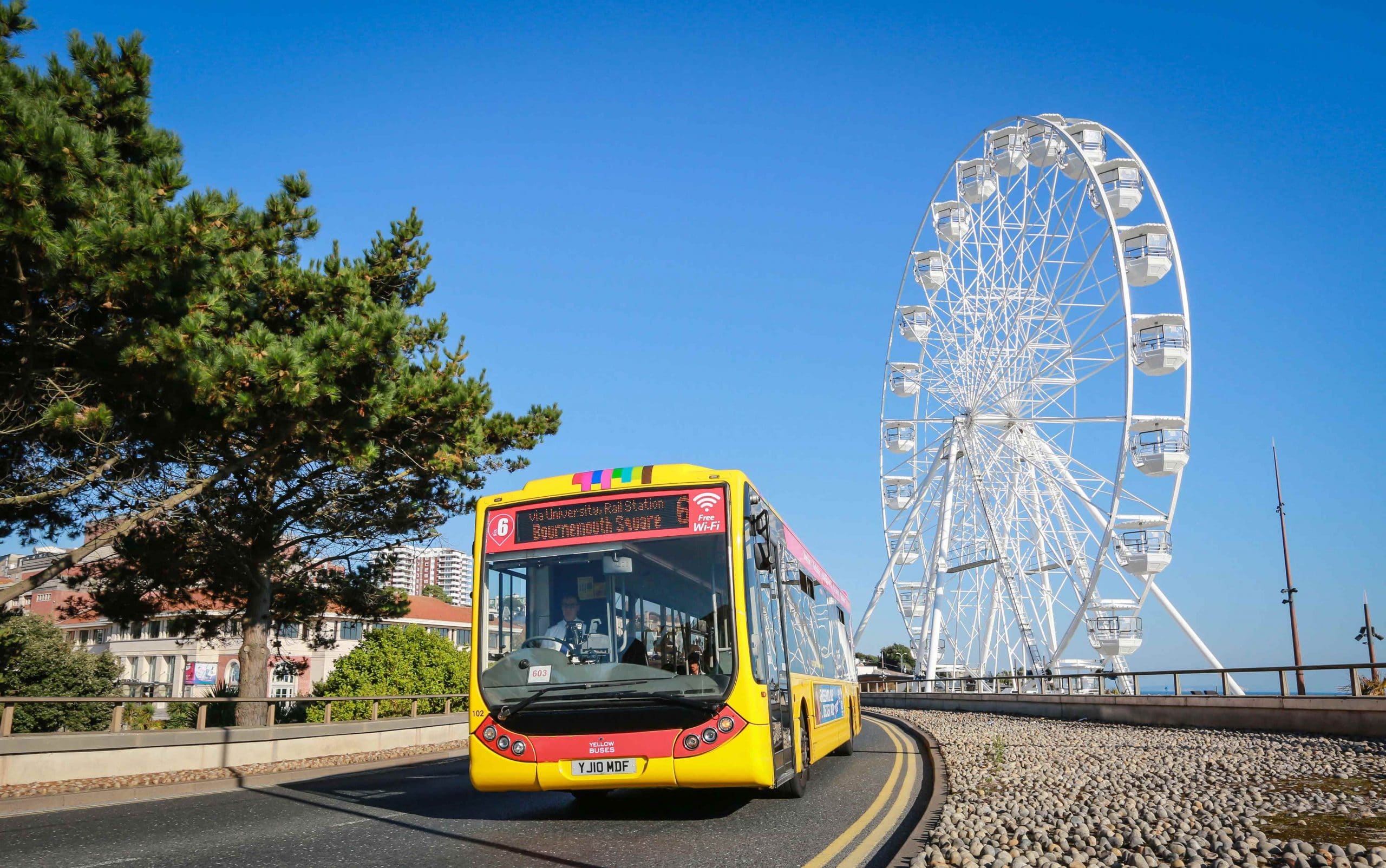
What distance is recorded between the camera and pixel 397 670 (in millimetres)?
29078

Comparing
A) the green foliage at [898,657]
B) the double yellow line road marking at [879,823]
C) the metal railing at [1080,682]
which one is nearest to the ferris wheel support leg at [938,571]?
the metal railing at [1080,682]

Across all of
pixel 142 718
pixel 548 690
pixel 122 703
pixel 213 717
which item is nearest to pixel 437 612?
pixel 213 717

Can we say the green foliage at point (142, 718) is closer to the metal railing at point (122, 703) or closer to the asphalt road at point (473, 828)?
the metal railing at point (122, 703)

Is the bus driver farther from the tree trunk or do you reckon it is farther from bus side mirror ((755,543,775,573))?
the tree trunk

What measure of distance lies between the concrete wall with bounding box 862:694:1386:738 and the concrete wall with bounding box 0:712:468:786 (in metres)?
14.7

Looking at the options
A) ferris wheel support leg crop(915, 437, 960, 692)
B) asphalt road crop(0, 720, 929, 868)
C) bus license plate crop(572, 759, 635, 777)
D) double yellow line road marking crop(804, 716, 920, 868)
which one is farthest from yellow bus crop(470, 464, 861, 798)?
ferris wheel support leg crop(915, 437, 960, 692)

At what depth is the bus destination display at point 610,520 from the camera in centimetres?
896

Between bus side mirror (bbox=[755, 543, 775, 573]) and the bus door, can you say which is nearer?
the bus door

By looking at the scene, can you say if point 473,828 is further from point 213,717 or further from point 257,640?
point 213,717

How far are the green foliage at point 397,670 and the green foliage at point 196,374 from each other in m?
7.05

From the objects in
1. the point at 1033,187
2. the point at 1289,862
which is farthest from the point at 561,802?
the point at 1033,187

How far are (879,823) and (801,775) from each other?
192cm

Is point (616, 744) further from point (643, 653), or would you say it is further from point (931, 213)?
point (931, 213)

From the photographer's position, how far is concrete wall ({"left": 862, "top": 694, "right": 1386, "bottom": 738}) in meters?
14.6
